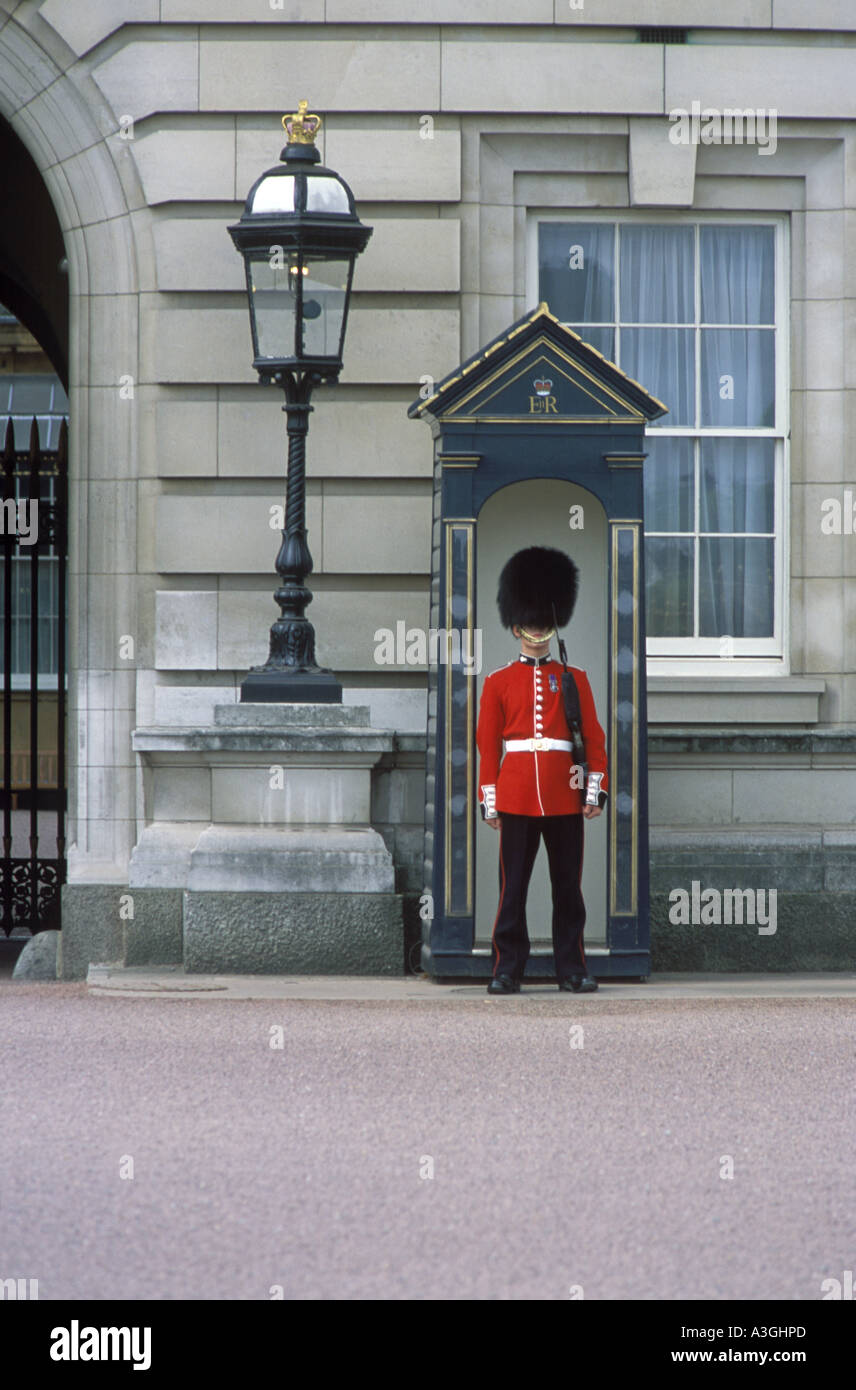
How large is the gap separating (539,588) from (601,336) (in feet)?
5.85

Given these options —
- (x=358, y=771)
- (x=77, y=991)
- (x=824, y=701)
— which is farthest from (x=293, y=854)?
(x=824, y=701)

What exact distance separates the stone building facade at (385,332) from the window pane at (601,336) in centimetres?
34

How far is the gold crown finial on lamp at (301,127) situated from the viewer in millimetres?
8276

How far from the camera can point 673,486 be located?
9148mm

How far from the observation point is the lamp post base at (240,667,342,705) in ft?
27.1

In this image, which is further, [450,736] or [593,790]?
[450,736]

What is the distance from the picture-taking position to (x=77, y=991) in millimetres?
8078

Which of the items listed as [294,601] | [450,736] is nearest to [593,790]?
[450,736]

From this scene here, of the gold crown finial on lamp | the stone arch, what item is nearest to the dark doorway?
the stone arch

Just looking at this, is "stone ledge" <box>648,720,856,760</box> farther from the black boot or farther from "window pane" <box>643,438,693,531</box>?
the black boot

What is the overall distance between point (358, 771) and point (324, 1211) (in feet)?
12.9

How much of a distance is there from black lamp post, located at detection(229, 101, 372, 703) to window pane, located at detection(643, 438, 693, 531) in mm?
1741

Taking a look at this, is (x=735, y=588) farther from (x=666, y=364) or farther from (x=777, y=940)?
(x=777, y=940)

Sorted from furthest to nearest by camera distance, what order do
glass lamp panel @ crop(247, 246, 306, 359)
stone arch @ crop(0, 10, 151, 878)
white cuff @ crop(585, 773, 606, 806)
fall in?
stone arch @ crop(0, 10, 151, 878) → glass lamp panel @ crop(247, 246, 306, 359) → white cuff @ crop(585, 773, 606, 806)
